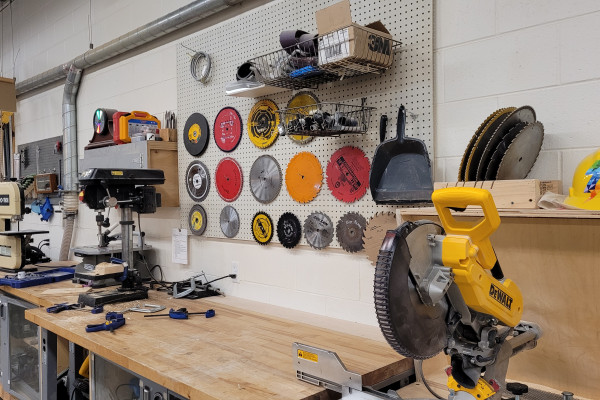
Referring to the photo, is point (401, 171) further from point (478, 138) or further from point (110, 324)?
point (110, 324)

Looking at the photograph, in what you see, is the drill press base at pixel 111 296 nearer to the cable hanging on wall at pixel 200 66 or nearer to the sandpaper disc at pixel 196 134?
the sandpaper disc at pixel 196 134

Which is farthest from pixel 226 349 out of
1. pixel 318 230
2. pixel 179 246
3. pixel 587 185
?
pixel 179 246

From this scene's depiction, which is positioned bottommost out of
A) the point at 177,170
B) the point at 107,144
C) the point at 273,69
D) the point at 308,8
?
the point at 177,170

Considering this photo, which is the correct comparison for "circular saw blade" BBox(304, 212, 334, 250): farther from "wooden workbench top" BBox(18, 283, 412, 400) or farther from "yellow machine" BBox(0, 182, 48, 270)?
"yellow machine" BBox(0, 182, 48, 270)

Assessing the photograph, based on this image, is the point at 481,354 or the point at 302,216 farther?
the point at 302,216

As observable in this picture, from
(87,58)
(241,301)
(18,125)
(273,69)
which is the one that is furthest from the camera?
(18,125)

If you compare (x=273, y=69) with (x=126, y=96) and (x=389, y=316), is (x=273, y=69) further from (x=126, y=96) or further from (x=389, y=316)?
(x=126, y=96)

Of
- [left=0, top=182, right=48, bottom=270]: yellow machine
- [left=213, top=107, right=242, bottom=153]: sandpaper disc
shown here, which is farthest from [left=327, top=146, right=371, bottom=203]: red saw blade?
[left=0, top=182, right=48, bottom=270]: yellow machine

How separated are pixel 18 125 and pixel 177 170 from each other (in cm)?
317

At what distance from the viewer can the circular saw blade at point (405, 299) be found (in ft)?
2.93

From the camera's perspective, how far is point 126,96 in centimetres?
331

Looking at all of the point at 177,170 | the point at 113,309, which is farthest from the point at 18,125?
the point at 113,309

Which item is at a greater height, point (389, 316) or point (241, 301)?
point (389, 316)

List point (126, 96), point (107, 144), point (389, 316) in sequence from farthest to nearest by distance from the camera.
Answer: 1. point (126, 96)
2. point (107, 144)
3. point (389, 316)
